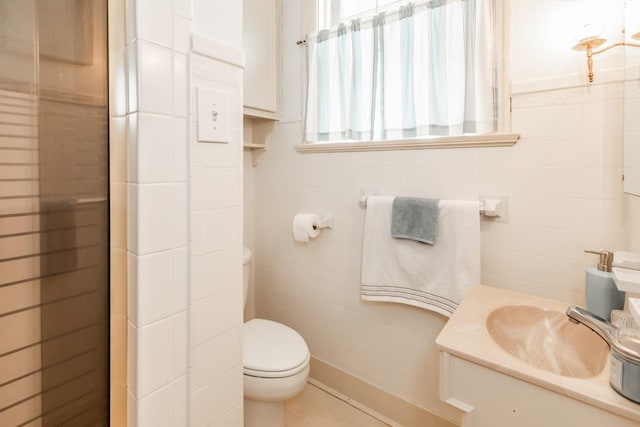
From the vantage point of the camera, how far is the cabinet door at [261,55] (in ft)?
5.94

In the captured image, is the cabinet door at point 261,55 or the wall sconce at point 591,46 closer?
the wall sconce at point 591,46

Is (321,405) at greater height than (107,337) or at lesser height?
lesser

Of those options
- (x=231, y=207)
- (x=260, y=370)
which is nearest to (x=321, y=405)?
(x=260, y=370)

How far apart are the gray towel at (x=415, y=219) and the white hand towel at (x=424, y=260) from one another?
1.4 inches

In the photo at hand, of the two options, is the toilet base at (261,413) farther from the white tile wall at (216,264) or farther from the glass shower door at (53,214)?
the glass shower door at (53,214)

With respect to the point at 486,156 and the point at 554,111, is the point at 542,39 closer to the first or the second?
the point at 554,111

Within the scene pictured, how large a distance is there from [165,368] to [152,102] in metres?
0.65

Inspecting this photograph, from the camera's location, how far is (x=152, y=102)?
2.50ft

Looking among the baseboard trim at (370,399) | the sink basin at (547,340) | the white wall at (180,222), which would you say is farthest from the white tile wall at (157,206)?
the baseboard trim at (370,399)

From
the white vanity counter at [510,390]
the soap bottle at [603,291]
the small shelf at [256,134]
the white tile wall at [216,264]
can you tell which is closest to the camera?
the white vanity counter at [510,390]

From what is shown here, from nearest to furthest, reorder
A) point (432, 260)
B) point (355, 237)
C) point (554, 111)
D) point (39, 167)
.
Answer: point (39, 167)
point (554, 111)
point (432, 260)
point (355, 237)

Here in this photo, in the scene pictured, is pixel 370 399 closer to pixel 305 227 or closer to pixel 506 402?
pixel 305 227

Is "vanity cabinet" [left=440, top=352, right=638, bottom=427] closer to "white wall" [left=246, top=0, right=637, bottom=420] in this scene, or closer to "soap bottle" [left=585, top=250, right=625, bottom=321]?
"soap bottle" [left=585, top=250, right=625, bottom=321]

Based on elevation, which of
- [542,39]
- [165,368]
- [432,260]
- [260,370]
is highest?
[542,39]
